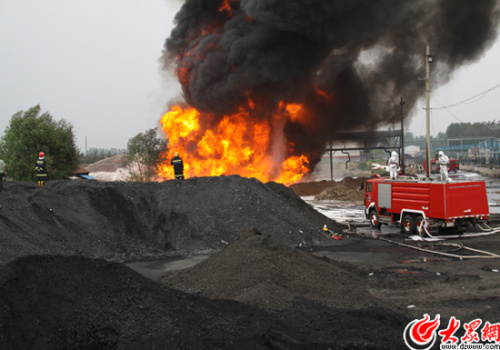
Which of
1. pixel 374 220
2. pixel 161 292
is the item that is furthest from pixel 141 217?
pixel 161 292

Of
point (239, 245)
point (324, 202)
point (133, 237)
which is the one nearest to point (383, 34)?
point (324, 202)

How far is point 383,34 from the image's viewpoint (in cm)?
3706

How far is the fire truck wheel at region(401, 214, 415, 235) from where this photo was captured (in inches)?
699

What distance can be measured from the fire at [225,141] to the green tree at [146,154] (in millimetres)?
2609

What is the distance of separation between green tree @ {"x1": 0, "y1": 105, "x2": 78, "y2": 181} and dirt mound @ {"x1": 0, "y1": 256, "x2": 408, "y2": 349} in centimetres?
2643

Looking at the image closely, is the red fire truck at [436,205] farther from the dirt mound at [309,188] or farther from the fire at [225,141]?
the fire at [225,141]

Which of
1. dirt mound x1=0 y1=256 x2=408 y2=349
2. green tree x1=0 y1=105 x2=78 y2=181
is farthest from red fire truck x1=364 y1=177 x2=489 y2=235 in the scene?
green tree x1=0 y1=105 x2=78 y2=181

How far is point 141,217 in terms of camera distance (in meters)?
18.1

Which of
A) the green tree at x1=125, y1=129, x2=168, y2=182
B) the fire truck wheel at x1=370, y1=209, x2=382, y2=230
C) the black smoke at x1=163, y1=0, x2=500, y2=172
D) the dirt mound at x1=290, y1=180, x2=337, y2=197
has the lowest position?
the fire truck wheel at x1=370, y1=209, x2=382, y2=230

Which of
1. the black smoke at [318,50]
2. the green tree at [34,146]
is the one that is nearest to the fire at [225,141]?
the black smoke at [318,50]

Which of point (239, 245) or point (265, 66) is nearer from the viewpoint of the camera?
point (239, 245)

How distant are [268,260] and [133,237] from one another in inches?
337

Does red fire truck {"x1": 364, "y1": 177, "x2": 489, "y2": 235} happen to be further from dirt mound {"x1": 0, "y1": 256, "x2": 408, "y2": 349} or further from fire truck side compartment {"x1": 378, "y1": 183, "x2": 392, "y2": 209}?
dirt mound {"x1": 0, "y1": 256, "x2": 408, "y2": 349}

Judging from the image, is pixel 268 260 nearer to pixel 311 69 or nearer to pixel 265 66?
pixel 265 66
